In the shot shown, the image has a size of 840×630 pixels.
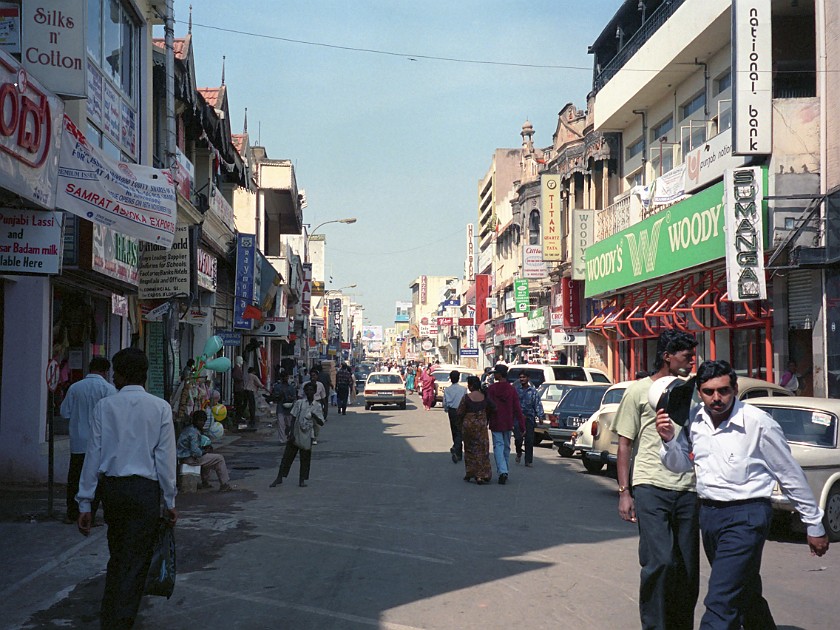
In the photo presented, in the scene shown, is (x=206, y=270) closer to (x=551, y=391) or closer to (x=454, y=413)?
(x=454, y=413)

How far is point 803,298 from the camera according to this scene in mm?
22281

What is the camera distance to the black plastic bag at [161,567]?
6.48m

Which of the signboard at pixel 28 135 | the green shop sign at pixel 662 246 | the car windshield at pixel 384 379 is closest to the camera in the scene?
the signboard at pixel 28 135

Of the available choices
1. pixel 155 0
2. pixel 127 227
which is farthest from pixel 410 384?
pixel 127 227

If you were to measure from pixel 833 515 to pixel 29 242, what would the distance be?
8.97 metres

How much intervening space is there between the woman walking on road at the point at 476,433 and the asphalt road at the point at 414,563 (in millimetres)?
293

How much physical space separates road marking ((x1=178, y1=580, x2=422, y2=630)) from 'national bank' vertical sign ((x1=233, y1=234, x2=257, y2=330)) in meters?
22.5

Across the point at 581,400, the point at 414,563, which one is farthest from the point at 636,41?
the point at 414,563

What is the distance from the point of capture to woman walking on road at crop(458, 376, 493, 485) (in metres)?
15.6

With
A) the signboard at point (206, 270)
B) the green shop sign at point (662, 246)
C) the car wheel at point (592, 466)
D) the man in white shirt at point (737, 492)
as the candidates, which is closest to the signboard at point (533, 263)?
the green shop sign at point (662, 246)

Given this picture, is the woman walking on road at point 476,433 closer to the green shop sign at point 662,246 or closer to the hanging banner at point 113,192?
the hanging banner at point 113,192

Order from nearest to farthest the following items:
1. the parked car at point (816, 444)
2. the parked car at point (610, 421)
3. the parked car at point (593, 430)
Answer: the parked car at point (816, 444) < the parked car at point (610, 421) < the parked car at point (593, 430)

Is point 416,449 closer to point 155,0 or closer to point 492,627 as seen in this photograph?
point 155,0

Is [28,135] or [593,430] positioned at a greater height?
[28,135]
